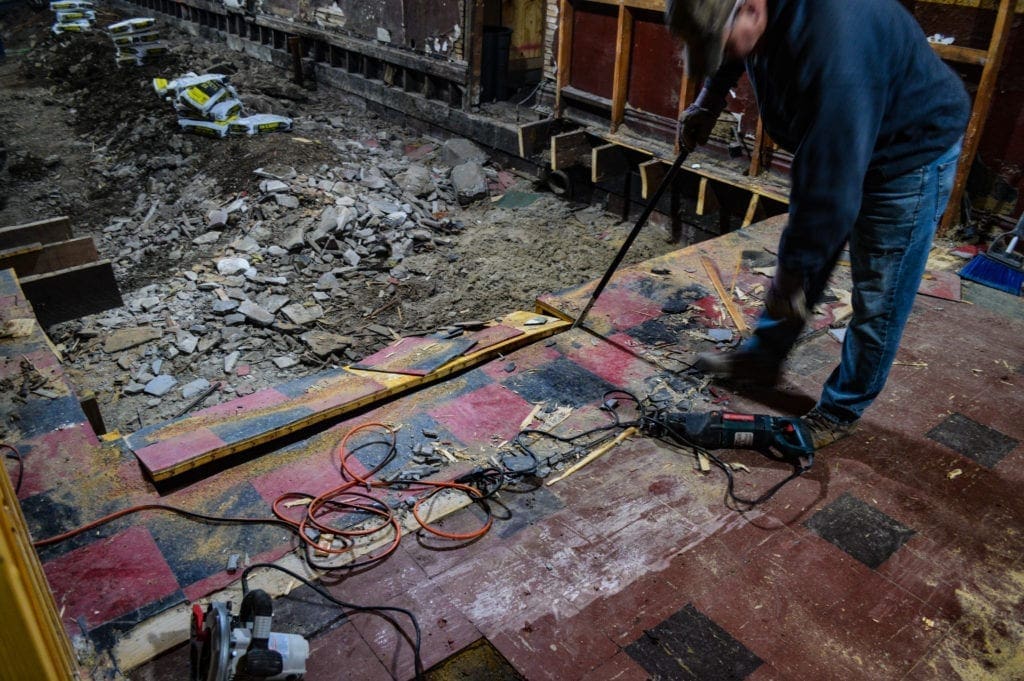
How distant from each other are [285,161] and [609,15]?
380cm

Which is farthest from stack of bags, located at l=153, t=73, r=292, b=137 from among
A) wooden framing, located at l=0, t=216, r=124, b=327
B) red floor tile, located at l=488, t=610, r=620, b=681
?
red floor tile, located at l=488, t=610, r=620, b=681

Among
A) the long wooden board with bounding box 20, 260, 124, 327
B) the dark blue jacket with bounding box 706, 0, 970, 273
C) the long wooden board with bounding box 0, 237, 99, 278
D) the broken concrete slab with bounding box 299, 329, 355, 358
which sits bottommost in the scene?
the broken concrete slab with bounding box 299, 329, 355, 358

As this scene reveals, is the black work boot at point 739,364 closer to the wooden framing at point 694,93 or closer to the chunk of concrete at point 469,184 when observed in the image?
the wooden framing at point 694,93

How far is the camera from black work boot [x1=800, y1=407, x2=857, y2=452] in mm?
3152

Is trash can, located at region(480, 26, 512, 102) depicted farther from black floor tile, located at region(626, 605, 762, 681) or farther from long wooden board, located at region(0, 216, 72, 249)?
black floor tile, located at region(626, 605, 762, 681)

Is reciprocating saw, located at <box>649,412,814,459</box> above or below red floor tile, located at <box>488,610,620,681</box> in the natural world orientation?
above

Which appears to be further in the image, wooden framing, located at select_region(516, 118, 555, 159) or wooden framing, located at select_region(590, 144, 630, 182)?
wooden framing, located at select_region(516, 118, 555, 159)

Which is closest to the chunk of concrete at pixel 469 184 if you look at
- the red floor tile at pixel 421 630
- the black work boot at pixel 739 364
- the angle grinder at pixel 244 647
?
the black work boot at pixel 739 364

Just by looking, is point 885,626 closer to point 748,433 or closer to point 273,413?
point 748,433

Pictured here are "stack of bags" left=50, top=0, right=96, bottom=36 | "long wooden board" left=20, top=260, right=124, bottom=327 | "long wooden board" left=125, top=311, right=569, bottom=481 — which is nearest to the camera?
"long wooden board" left=125, top=311, right=569, bottom=481

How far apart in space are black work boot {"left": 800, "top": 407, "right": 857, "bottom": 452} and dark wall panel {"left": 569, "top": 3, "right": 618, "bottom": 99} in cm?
525

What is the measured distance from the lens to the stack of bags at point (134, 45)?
12.0 meters

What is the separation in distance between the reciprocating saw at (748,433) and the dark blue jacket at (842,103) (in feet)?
2.78

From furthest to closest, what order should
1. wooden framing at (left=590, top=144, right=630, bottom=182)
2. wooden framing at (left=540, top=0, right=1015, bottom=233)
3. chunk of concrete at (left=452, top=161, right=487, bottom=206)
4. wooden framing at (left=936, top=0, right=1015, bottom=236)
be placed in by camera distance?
chunk of concrete at (left=452, top=161, right=487, bottom=206), wooden framing at (left=590, top=144, right=630, bottom=182), wooden framing at (left=540, top=0, right=1015, bottom=233), wooden framing at (left=936, top=0, right=1015, bottom=236)
